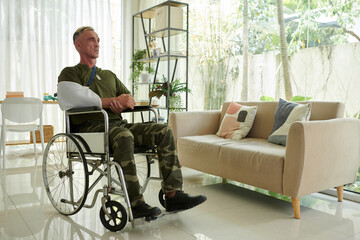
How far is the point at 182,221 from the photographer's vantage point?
79.4 inches

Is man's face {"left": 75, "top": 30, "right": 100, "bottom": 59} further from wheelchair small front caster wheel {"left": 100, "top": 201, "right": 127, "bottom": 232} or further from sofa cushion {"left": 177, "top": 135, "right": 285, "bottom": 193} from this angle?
sofa cushion {"left": 177, "top": 135, "right": 285, "bottom": 193}

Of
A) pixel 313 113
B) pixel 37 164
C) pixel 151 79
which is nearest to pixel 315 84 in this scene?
pixel 313 113

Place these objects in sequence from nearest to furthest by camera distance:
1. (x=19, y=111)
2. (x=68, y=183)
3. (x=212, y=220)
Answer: (x=212, y=220) < (x=68, y=183) < (x=19, y=111)

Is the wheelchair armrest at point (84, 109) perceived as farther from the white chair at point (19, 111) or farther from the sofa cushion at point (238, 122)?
the white chair at point (19, 111)

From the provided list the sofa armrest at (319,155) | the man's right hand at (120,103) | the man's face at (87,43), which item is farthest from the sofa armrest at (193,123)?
the sofa armrest at (319,155)

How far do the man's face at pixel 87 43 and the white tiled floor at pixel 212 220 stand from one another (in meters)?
1.05

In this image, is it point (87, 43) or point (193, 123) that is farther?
point (193, 123)

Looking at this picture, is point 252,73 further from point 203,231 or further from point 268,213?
point 203,231

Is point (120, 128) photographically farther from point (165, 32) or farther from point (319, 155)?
point (165, 32)

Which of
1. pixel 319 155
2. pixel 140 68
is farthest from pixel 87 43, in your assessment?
pixel 140 68

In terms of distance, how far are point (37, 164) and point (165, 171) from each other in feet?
7.49

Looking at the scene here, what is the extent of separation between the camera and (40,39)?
182 inches

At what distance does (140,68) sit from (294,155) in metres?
3.14

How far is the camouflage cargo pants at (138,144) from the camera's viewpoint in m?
1.80
